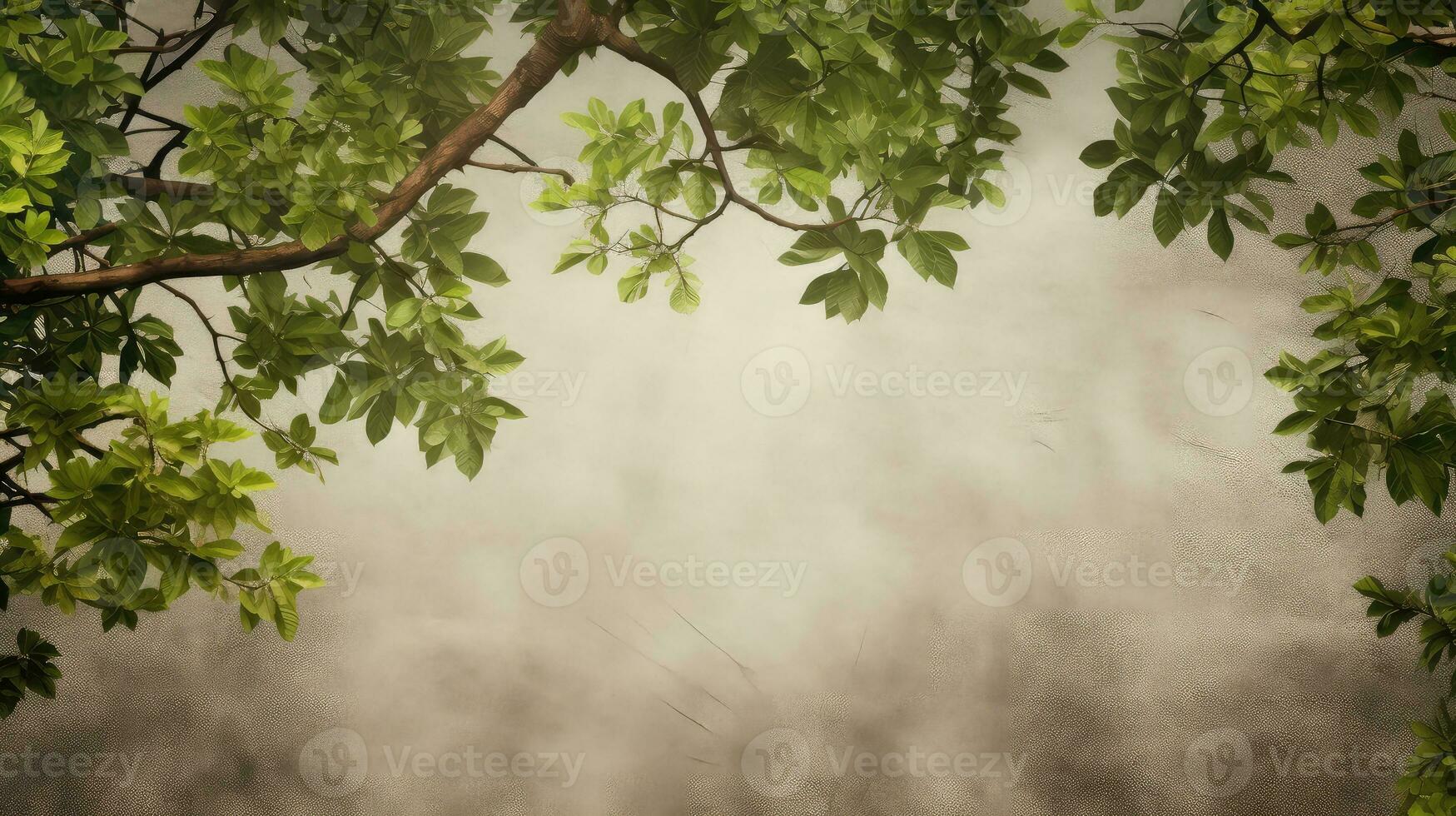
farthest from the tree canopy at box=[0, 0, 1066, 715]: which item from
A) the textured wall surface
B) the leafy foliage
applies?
the textured wall surface

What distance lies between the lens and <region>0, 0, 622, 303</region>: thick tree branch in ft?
4.12

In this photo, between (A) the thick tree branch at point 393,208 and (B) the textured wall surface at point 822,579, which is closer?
(A) the thick tree branch at point 393,208

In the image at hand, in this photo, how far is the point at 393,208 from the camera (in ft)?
4.35

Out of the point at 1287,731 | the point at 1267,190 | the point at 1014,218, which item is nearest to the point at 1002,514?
the point at 1014,218

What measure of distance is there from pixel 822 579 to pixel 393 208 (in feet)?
Answer: 7.47

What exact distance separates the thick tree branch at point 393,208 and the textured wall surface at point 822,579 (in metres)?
1.91

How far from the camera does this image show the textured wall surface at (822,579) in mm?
3203

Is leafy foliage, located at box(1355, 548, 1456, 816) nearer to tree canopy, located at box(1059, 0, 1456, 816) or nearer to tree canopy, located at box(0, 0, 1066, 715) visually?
tree canopy, located at box(1059, 0, 1456, 816)

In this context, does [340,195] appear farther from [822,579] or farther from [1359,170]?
[822,579]

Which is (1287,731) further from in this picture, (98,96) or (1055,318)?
(98,96)

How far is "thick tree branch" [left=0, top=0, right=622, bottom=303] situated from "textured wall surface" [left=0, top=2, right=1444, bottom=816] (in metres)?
1.91

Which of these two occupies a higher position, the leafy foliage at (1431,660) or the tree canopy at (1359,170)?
the tree canopy at (1359,170)

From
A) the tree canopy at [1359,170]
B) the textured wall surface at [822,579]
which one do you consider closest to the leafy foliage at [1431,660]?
the tree canopy at [1359,170]

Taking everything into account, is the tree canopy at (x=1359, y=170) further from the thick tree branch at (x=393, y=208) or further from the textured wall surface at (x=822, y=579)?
the textured wall surface at (x=822, y=579)
